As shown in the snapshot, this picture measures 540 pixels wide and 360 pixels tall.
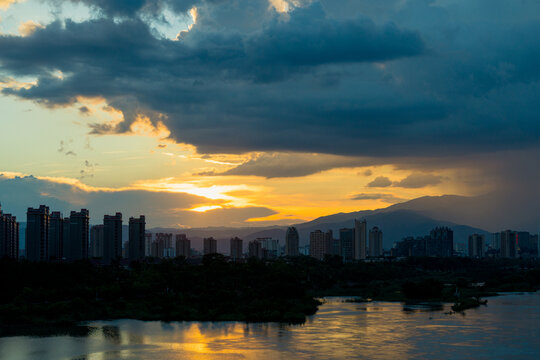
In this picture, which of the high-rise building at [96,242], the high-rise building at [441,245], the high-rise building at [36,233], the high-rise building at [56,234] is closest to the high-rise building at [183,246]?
the high-rise building at [96,242]

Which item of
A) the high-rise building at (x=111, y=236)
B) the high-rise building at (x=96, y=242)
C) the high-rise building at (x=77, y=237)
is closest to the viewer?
the high-rise building at (x=77, y=237)

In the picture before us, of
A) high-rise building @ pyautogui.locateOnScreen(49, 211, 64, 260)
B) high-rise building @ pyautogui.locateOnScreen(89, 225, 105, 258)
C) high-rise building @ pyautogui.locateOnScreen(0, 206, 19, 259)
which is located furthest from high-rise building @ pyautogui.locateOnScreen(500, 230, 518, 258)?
high-rise building @ pyautogui.locateOnScreen(0, 206, 19, 259)

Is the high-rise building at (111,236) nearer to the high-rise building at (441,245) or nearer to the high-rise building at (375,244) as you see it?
the high-rise building at (375,244)

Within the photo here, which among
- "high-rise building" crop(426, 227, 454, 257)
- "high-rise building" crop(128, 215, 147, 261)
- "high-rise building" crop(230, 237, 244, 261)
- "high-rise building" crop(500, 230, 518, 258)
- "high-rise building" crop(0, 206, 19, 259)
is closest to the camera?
"high-rise building" crop(0, 206, 19, 259)

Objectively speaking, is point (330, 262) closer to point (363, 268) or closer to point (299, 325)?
point (363, 268)

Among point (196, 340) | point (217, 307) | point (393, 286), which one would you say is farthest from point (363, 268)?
point (196, 340)

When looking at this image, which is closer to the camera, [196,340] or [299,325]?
[196,340]

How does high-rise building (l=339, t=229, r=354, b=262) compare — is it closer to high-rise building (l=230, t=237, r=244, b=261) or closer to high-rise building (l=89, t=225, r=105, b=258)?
high-rise building (l=230, t=237, r=244, b=261)
